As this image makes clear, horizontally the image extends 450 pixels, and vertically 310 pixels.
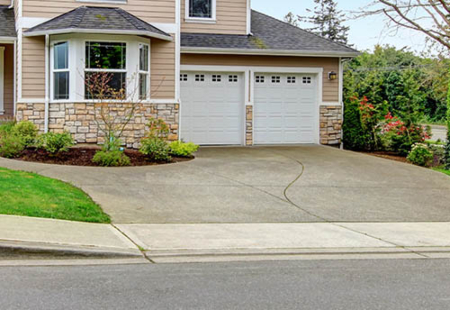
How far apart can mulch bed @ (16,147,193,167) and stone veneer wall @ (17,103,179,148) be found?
2.95ft

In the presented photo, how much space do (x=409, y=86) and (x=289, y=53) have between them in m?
4.64

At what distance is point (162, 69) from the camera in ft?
58.0

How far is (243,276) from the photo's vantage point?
21.1 ft

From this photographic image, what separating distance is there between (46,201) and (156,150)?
5945mm

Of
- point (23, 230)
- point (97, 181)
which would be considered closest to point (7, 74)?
point (97, 181)

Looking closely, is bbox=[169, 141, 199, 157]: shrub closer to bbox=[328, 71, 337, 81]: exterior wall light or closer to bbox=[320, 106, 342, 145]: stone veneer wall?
bbox=[320, 106, 342, 145]: stone veneer wall

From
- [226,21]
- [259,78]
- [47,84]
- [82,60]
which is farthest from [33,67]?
[259,78]

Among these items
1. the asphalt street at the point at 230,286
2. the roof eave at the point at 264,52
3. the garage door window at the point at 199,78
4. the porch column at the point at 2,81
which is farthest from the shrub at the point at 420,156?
the porch column at the point at 2,81

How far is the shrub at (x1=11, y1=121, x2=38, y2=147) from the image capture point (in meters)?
15.7

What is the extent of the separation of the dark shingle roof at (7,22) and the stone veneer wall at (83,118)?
7.90 ft

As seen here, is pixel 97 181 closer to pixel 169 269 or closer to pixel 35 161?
pixel 35 161

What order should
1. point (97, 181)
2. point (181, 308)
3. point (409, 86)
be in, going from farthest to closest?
point (409, 86), point (97, 181), point (181, 308)

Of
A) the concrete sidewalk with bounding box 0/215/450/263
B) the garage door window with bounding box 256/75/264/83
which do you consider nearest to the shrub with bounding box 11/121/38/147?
the garage door window with bounding box 256/75/264/83

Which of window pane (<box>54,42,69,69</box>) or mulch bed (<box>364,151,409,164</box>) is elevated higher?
window pane (<box>54,42,69,69</box>)
